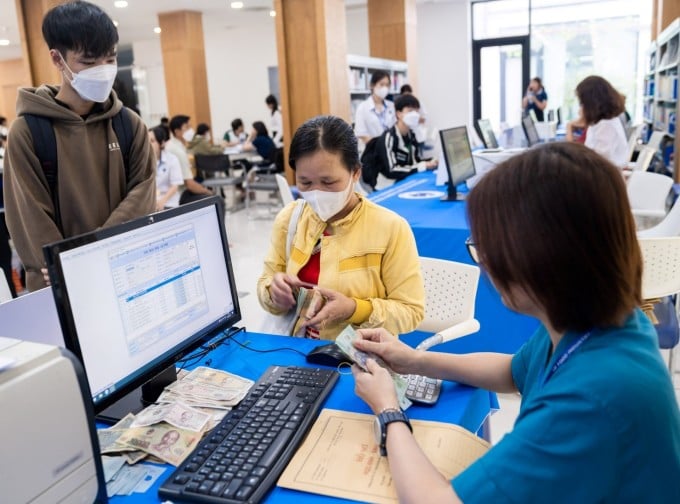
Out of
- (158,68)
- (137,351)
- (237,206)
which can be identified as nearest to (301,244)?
(137,351)

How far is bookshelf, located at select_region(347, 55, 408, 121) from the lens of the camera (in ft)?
24.4

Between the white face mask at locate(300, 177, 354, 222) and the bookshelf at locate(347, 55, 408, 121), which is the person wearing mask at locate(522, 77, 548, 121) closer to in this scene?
the bookshelf at locate(347, 55, 408, 121)

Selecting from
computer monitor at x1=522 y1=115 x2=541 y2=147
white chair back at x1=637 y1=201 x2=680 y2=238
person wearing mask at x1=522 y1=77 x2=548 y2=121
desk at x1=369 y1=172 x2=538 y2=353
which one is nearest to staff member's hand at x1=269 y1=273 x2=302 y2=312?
desk at x1=369 y1=172 x2=538 y2=353

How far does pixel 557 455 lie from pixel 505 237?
29 cm

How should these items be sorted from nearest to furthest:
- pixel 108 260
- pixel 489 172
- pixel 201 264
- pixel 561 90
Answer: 1. pixel 489 172
2. pixel 108 260
3. pixel 201 264
4. pixel 561 90

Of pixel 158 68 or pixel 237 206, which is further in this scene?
pixel 158 68

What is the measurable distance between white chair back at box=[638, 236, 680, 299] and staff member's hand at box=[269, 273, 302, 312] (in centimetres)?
146

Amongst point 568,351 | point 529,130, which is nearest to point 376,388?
point 568,351

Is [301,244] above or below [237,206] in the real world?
above

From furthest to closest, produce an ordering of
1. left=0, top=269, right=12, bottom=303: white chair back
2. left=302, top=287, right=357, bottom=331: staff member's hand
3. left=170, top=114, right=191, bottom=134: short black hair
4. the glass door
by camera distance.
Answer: the glass door, left=170, top=114, right=191, bottom=134: short black hair, left=302, top=287, right=357, bottom=331: staff member's hand, left=0, top=269, right=12, bottom=303: white chair back

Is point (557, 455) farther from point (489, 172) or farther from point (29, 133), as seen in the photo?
point (29, 133)

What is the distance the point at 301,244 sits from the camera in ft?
5.74

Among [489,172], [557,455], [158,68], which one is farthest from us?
[158,68]

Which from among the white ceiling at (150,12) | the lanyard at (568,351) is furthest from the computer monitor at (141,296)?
the white ceiling at (150,12)
